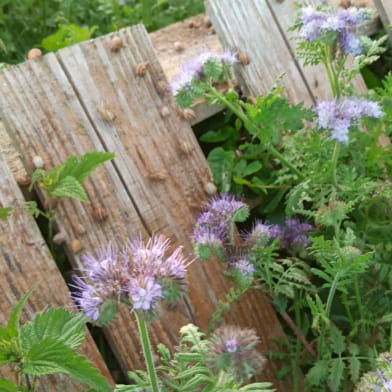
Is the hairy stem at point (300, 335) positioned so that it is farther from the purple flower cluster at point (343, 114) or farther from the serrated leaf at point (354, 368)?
the purple flower cluster at point (343, 114)

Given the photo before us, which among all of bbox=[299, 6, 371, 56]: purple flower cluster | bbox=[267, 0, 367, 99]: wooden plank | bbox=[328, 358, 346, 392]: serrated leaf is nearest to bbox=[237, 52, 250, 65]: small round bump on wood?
bbox=[267, 0, 367, 99]: wooden plank

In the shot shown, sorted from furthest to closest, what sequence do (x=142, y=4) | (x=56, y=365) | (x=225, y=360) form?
(x=142, y=4) → (x=56, y=365) → (x=225, y=360)

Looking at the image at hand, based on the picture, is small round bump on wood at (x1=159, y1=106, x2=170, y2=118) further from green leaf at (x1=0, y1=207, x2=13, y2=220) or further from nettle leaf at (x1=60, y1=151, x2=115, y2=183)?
green leaf at (x1=0, y1=207, x2=13, y2=220)

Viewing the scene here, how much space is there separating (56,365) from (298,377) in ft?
3.61

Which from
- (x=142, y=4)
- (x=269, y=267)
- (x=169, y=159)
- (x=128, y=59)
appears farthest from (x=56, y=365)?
(x=142, y=4)

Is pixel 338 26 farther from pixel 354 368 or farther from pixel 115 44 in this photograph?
pixel 354 368

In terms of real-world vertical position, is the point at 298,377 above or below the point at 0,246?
below

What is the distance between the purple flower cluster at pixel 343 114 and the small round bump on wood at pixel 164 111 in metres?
0.71

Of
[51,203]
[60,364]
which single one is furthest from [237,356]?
[51,203]

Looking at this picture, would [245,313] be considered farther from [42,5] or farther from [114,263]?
[42,5]

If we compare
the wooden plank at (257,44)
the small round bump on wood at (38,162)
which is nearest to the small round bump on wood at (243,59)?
the wooden plank at (257,44)

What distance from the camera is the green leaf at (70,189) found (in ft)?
8.47

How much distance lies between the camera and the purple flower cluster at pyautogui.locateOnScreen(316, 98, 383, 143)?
252cm

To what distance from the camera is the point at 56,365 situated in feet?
6.72
